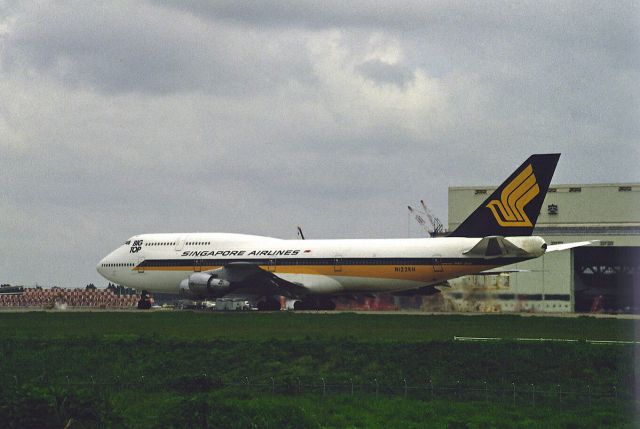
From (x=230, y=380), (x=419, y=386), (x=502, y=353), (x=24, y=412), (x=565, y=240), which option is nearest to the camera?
(x=24, y=412)

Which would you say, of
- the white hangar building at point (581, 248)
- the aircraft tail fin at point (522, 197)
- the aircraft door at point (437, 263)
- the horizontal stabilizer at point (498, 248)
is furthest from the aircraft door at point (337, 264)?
the white hangar building at point (581, 248)

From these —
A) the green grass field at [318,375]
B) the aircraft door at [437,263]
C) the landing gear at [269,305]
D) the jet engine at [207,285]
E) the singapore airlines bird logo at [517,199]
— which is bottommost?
the green grass field at [318,375]

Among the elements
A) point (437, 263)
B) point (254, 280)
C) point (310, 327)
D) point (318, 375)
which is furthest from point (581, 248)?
point (318, 375)

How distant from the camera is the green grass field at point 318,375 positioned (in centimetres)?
2678

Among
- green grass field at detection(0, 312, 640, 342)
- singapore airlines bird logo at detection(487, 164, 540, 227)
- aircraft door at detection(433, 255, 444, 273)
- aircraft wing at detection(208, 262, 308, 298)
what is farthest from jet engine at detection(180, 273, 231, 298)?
singapore airlines bird logo at detection(487, 164, 540, 227)

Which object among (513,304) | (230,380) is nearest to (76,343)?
(230,380)

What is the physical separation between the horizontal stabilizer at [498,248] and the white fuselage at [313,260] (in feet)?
1.14

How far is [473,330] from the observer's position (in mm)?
53188

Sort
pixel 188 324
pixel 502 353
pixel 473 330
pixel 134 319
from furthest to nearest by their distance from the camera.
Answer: pixel 134 319 < pixel 188 324 < pixel 473 330 < pixel 502 353

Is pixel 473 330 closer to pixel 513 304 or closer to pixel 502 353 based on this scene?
pixel 502 353

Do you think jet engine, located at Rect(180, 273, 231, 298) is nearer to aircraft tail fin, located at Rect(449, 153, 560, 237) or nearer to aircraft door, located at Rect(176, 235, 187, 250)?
aircraft door, located at Rect(176, 235, 187, 250)

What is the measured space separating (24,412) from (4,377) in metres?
15.1

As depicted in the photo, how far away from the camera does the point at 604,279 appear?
10794 cm

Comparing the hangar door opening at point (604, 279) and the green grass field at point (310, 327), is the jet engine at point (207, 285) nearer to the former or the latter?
the green grass field at point (310, 327)
